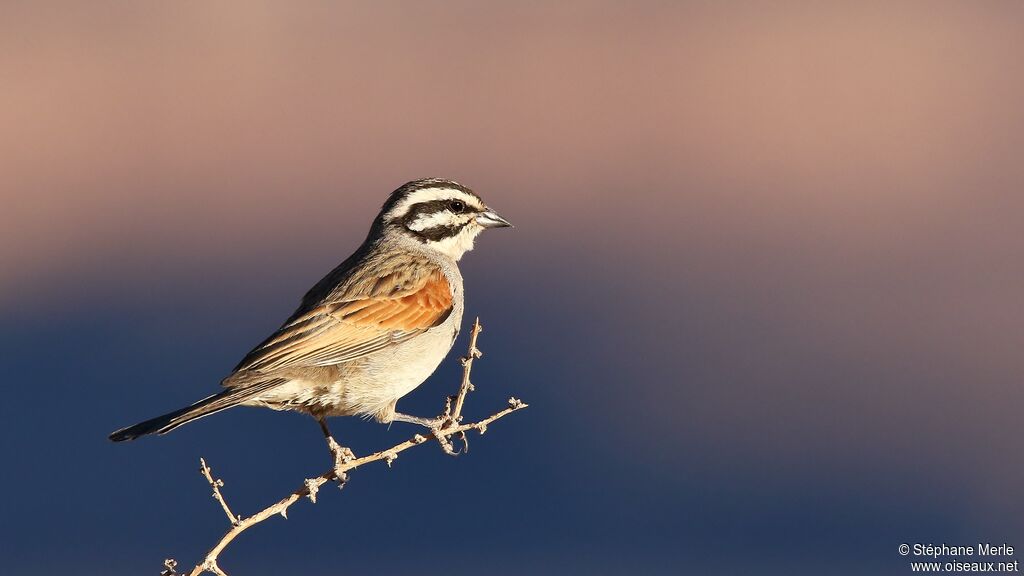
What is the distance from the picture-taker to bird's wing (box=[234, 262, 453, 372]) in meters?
8.16

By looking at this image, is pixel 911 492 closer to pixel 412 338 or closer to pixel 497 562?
pixel 497 562

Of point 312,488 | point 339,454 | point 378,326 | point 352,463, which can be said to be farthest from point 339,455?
point 378,326

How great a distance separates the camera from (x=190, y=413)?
733 cm

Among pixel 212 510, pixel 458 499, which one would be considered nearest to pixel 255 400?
pixel 212 510

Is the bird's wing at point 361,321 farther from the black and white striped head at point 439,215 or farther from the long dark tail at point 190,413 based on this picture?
the black and white striped head at point 439,215

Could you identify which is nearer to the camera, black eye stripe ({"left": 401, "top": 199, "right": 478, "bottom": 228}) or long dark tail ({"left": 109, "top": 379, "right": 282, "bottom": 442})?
long dark tail ({"left": 109, "top": 379, "right": 282, "bottom": 442})

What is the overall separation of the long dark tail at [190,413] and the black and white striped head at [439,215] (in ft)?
6.06

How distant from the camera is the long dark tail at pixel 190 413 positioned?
7.22 metres

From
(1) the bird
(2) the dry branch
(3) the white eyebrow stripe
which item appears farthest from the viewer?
(3) the white eyebrow stripe

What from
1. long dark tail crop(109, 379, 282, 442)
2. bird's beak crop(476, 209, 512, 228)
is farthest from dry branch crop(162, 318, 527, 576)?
bird's beak crop(476, 209, 512, 228)

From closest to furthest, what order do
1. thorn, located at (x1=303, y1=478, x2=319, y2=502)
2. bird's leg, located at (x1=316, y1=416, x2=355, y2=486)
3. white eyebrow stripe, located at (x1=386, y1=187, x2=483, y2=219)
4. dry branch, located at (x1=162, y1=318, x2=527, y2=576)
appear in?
dry branch, located at (x1=162, y1=318, x2=527, y2=576)
thorn, located at (x1=303, y1=478, x2=319, y2=502)
bird's leg, located at (x1=316, y1=416, x2=355, y2=486)
white eyebrow stripe, located at (x1=386, y1=187, x2=483, y2=219)

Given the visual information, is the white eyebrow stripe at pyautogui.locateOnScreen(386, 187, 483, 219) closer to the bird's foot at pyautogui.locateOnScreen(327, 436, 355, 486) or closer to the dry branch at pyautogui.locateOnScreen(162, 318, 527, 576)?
the dry branch at pyautogui.locateOnScreen(162, 318, 527, 576)

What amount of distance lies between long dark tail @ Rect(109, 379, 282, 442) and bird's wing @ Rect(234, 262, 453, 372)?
0.63ft

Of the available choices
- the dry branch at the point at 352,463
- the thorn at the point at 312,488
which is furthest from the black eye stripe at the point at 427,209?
the thorn at the point at 312,488
